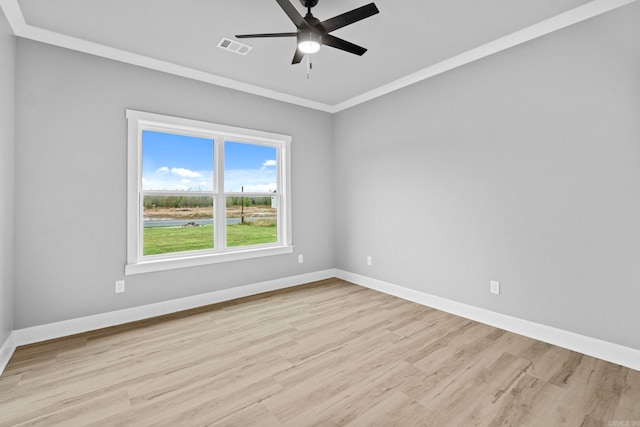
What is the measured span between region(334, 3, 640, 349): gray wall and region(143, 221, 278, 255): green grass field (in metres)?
1.75

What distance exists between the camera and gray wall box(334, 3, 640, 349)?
7.36ft

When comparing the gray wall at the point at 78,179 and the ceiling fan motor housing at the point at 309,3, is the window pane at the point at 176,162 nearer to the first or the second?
the gray wall at the point at 78,179

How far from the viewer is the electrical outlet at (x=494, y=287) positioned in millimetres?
2913

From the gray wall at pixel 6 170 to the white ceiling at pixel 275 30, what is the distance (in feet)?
0.89

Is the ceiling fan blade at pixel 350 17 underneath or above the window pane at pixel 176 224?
above

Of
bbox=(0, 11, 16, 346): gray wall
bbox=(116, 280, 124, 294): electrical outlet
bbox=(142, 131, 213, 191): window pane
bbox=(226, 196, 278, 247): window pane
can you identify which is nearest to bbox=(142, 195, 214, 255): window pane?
bbox=(142, 131, 213, 191): window pane

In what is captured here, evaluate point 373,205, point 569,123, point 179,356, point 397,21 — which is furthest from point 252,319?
point 569,123

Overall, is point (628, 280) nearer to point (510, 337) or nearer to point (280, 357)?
point (510, 337)

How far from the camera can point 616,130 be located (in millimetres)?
2252

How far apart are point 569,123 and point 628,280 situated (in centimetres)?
131

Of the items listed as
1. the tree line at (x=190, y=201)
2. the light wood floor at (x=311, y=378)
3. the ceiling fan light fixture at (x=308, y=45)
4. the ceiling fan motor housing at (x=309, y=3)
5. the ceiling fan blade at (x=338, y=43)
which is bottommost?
the light wood floor at (x=311, y=378)

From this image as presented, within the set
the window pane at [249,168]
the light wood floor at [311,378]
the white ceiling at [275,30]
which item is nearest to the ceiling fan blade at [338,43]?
the white ceiling at [275,30]

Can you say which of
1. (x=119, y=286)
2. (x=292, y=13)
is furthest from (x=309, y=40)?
(x=119, y=286)

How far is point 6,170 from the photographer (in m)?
2.33
